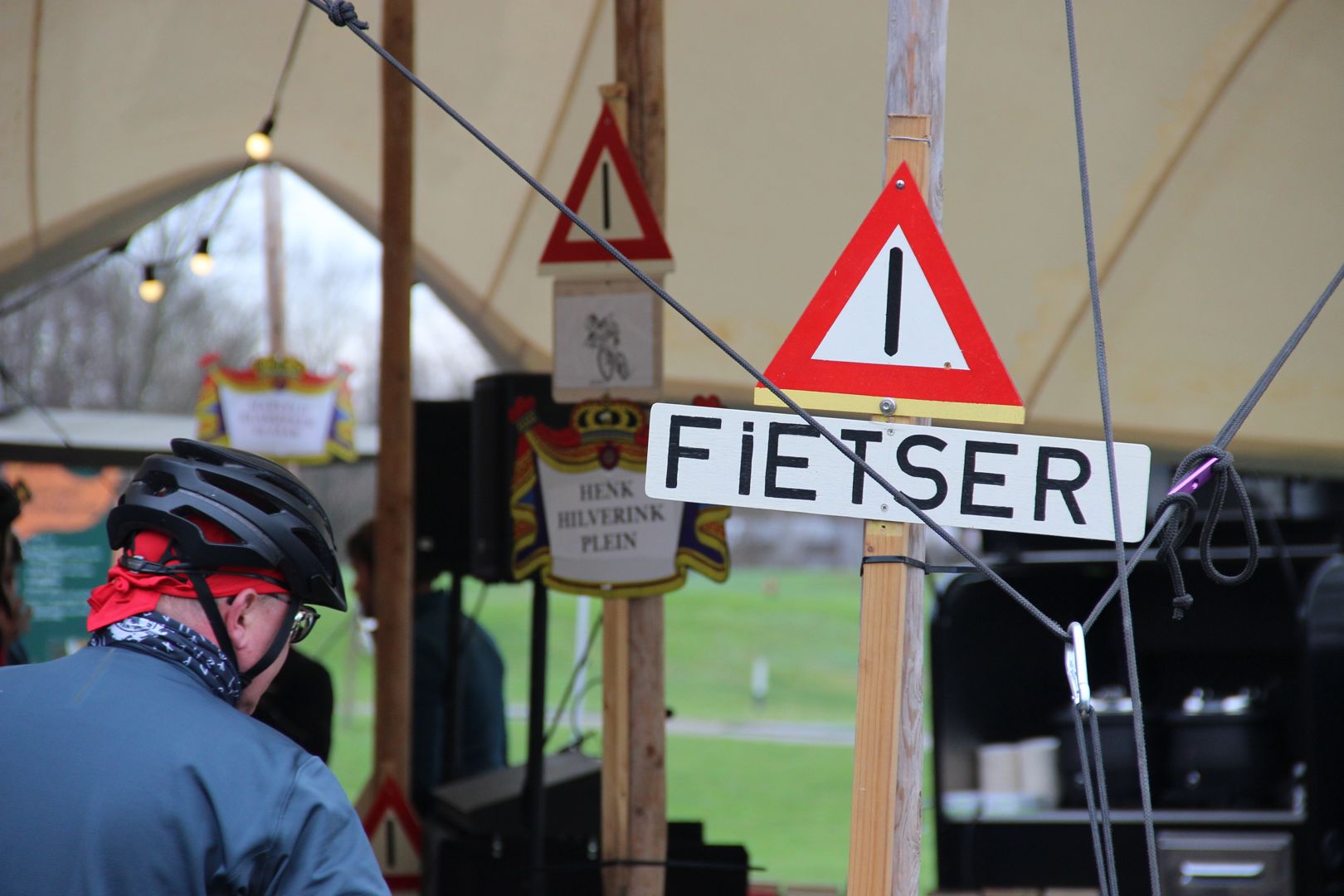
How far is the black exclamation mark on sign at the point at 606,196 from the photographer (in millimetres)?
3486

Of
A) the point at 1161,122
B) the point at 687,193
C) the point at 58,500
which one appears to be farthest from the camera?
the point at 58,500

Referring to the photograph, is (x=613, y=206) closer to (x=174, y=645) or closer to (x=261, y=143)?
(x=174, y=645)

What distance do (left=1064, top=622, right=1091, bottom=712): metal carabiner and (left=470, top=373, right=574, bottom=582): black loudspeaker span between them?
270 centimetres

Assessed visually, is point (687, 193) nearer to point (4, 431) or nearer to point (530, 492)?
point (530, 492)

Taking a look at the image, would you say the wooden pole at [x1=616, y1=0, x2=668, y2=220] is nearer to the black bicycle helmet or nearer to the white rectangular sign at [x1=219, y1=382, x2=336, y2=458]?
the black bicycle helmet

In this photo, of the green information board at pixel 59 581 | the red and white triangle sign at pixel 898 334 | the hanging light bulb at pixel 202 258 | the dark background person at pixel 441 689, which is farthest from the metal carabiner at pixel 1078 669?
the green information board at pixel 59 581

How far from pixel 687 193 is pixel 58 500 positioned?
272 inches

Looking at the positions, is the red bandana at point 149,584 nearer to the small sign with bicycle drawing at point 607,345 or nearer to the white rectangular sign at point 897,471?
the white rectangular sign at point 897,471

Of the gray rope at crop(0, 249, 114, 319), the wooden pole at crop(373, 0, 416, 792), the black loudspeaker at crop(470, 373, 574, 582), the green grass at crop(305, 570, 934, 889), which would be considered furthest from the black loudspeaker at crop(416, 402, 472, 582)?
the gray rope at crop(0, 249, 114, 319)

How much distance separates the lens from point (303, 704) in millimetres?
4418

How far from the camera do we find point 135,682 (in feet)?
5.08

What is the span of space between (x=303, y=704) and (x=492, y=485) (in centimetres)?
96

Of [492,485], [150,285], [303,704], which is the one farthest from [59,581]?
[492,485]

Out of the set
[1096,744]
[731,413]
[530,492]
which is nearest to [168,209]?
[530,492]
